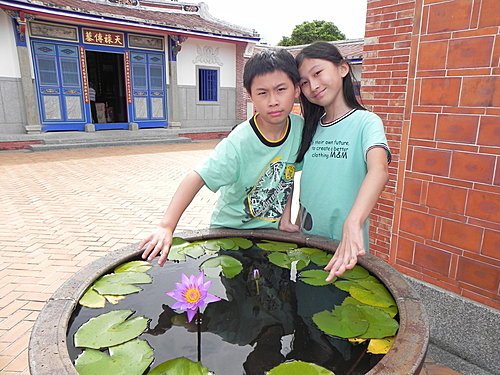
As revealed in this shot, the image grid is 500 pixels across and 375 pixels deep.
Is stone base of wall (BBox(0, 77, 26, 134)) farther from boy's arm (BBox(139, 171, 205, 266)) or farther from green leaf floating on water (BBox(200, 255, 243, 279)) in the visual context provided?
green leaf floating on water (BBox(200, 255, 243, 279))

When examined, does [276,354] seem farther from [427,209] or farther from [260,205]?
[427,209]

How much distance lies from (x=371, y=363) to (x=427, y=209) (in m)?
1.38

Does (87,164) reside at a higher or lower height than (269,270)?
lower

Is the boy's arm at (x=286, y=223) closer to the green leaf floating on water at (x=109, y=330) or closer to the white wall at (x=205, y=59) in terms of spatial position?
the green leaf floating on water at (x=109, y=330)

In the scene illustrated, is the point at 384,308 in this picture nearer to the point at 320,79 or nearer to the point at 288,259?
the point at 288,259

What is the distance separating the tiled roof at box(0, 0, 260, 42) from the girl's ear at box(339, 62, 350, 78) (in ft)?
28.9

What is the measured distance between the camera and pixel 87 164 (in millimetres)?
7391

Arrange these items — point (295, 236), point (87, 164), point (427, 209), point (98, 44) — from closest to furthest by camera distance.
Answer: point (295, 236)
point (427, 209)
point (87, 164)
point (98, 44)

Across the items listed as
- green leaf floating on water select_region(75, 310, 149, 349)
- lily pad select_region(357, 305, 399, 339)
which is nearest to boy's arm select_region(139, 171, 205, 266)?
green leaf floating on water select_region(75, 310, 149, 349)

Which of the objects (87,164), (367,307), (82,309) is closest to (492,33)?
(367,307)

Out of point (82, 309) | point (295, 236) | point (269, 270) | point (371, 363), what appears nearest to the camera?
point (371, 363)

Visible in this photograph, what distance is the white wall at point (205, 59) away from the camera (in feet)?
37.0

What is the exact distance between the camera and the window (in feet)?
38.7

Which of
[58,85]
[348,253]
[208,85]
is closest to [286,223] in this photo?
[348,253]
